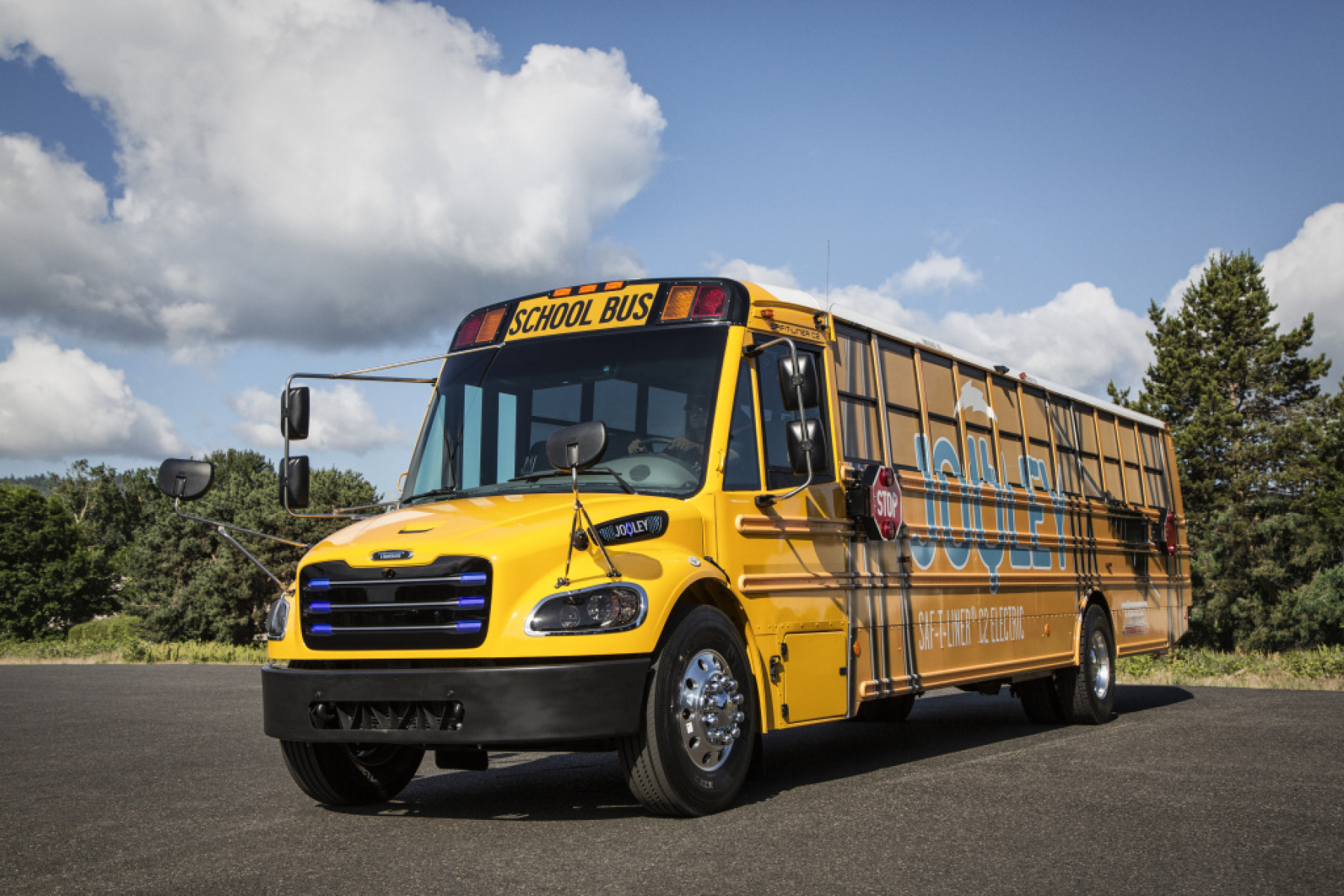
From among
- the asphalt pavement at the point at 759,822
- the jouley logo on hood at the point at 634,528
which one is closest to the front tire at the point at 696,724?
the asphalt pavement at the point at 759,822

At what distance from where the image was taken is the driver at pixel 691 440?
673 centimetres

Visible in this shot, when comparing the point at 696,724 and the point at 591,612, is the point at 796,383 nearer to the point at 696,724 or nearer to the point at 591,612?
the point at 591,612

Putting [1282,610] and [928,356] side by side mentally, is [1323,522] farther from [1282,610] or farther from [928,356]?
[928,356]

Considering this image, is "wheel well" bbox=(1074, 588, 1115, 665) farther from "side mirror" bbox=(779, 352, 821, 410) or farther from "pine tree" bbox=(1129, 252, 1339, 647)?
"pine tree" bbox=(1129, 252, 1339, 647)

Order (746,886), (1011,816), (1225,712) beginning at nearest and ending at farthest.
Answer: (746,886) < (1011,816) < (1225,712)

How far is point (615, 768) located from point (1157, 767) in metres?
3.61

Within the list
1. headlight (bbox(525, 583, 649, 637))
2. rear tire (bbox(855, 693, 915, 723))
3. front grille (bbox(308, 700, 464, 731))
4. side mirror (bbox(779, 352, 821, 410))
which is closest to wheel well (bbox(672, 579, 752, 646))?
headlight (bbox(525, 583, 649, 637))

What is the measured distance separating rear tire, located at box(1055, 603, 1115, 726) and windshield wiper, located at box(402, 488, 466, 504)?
21.7 ft

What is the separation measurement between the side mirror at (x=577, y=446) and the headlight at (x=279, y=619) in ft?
5.59

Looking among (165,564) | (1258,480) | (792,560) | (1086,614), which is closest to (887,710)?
(1086,614)

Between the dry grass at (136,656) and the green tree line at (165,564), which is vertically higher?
the green tree line at (165,564)

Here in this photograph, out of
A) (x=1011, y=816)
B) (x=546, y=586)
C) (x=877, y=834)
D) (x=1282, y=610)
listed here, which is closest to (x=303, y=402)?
(x=546, y=586)

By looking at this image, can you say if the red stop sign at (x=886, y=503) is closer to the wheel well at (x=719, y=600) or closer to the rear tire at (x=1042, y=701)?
the wheel well at (x=719, y=600)

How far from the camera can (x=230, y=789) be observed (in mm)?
7578
